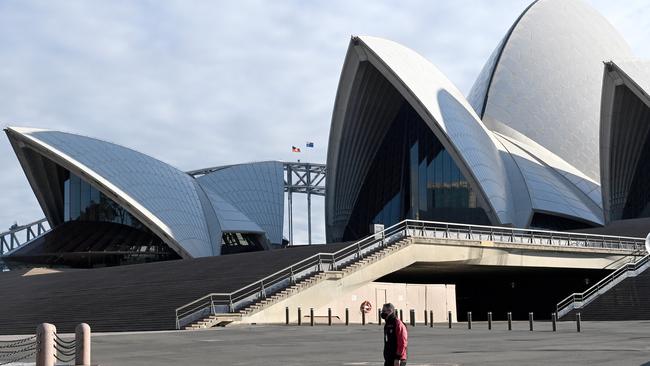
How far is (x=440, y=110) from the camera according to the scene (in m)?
54.5

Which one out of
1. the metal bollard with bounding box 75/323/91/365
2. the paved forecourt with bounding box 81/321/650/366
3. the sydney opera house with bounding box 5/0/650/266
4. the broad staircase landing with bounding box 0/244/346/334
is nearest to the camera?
the metal bollard with bounding box 75/323/91/365

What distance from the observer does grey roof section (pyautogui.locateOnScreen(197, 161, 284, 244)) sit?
66.4 m

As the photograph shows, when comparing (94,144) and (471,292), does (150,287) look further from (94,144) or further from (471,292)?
(94,144)

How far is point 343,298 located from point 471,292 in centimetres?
2086

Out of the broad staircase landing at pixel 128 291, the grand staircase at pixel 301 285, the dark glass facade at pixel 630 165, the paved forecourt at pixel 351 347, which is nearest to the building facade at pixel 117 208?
the broad staircase landing at pixel 128 291

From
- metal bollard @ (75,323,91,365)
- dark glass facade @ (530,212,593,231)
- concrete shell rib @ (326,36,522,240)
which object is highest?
concrete shell rib @ (326,36,522,240)

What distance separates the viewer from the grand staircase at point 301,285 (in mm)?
26219

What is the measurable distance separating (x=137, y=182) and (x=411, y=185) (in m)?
18.4

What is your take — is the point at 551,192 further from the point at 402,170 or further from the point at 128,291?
the point at 128,291

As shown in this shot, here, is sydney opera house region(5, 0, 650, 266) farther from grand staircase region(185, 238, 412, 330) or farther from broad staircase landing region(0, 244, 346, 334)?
grand staircase region(185, 238, 412, 330)

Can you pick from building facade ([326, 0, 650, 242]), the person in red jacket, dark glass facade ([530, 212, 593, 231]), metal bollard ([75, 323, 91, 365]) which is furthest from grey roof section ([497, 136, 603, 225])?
the person in red jacket

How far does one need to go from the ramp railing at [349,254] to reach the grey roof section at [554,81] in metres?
24.3

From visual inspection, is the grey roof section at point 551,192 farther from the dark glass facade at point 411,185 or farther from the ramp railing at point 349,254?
the ramp railing at point 349,254

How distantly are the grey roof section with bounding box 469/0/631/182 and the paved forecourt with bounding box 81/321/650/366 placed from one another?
43977mm
